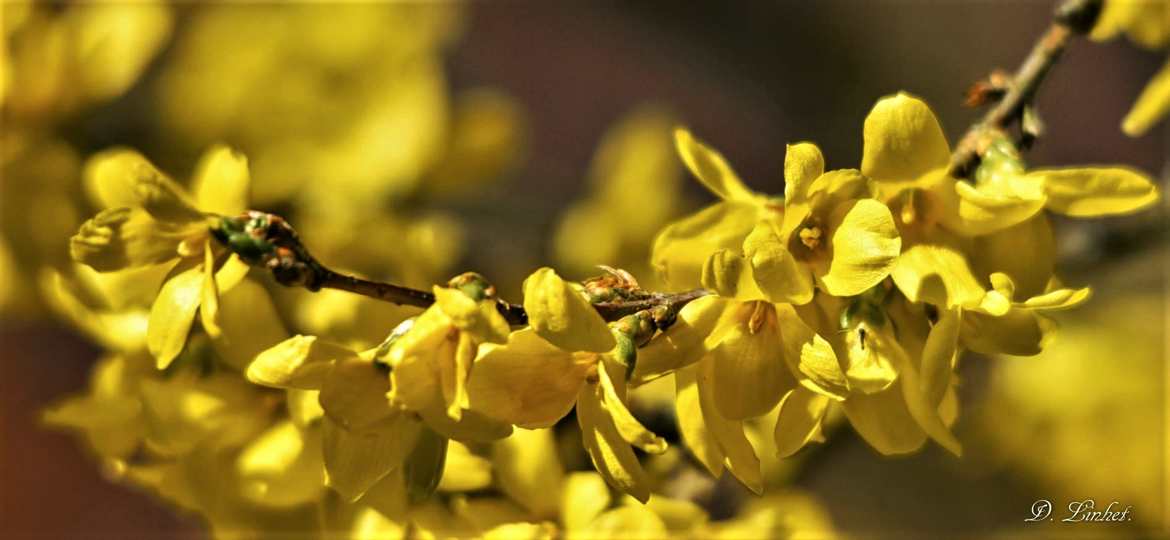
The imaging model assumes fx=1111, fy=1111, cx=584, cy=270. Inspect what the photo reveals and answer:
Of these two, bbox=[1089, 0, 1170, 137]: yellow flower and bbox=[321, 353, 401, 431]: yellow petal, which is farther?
bbox=[1089, 0, 1170, 137]: yellow flower

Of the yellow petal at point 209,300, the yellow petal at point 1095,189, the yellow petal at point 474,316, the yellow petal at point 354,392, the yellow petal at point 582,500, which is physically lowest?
the yellow petal at point 582,500

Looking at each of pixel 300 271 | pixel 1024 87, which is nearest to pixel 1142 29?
pixel 1024 87

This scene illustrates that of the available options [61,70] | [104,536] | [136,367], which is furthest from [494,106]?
[104,536]

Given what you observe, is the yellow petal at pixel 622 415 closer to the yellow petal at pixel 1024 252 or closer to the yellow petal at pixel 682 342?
the yellow petal at pixel 682 342

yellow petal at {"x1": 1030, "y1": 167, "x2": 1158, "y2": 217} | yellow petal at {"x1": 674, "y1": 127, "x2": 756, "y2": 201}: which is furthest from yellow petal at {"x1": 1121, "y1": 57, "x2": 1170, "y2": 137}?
yellow petal at {"x1": 674, "y1": 127, "x2": 756, "y2": 201}

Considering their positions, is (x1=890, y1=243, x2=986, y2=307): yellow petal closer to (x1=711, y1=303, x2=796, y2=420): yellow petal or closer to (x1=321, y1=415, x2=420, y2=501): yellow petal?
(x1=711, y1=303, x2=796, y2=420): yellow petal

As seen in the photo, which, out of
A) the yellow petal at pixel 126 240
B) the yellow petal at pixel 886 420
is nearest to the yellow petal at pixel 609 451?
the yellow petal at pixel 886 420
